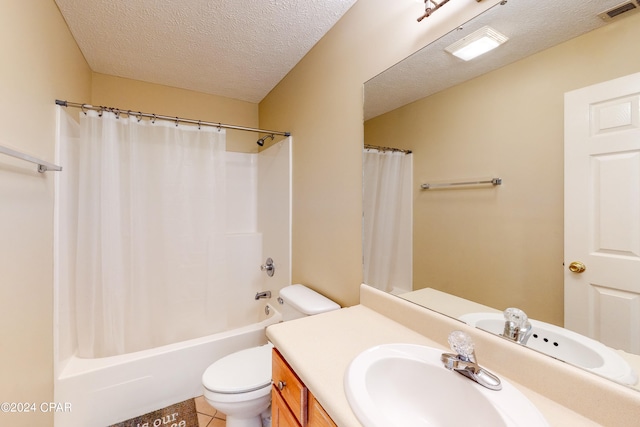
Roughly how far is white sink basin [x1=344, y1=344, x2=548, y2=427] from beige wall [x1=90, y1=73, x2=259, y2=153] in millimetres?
2305

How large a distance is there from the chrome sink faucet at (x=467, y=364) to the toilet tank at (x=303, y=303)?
743 mm

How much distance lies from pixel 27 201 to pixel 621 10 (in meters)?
2.04

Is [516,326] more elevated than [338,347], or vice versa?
[516,326]

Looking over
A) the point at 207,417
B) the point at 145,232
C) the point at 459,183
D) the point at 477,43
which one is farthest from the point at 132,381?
the point at 477,43

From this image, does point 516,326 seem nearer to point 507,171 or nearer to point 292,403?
point 507,171

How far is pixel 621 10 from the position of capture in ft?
1.89

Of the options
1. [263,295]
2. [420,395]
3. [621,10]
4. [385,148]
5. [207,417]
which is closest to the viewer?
[621,10]

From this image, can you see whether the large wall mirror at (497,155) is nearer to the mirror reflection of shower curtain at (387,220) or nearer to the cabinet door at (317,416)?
the mirror reflection of shower curtain at (387,220)

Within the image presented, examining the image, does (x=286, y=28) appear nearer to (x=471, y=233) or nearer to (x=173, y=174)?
(x=173, y=174)

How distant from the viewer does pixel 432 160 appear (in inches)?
39.4

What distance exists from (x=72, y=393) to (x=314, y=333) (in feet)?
4.81

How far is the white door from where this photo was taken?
1.84ft

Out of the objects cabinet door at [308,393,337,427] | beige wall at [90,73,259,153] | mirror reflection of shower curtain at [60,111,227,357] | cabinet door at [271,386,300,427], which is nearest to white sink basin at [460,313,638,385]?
cabinet door at [308,393,337,427]

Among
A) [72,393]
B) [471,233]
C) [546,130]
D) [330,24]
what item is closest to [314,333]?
[471,233]
